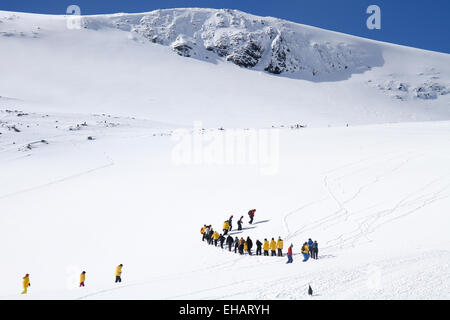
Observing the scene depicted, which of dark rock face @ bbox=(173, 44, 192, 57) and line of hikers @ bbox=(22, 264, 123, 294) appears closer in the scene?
line of hikers @ bbox=(22, 264, 123, 294)

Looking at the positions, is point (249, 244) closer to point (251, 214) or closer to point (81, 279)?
point (251, 214)

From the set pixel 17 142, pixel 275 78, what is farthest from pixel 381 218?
pixel 275 78

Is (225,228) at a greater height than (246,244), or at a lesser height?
greater

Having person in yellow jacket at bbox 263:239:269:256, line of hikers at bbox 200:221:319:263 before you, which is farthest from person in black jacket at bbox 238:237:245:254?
person in yellow jacket at bbox 263:239:269:256

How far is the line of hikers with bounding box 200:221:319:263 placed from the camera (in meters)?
14.0

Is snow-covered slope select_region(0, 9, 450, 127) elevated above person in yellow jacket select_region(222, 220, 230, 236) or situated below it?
above

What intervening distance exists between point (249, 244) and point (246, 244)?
0.40ft

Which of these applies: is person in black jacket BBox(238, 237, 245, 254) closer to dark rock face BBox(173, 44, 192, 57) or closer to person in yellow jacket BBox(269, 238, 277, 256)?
person in yellow jacket BBox(269, 238, 277, 256)

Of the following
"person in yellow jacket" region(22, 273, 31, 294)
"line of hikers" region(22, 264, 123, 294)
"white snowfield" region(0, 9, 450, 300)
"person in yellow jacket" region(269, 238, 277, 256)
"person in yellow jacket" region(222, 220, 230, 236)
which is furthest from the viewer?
"person in yellow jacket" region(222, 220, 230, 236)

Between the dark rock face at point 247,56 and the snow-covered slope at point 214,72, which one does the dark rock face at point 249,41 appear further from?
the snow-covered slope at point 214,72

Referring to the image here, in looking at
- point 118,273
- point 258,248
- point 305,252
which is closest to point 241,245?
point 258,248

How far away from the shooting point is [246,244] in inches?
608

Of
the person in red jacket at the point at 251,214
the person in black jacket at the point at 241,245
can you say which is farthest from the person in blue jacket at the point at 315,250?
the person in red jacket at the point at 251,214

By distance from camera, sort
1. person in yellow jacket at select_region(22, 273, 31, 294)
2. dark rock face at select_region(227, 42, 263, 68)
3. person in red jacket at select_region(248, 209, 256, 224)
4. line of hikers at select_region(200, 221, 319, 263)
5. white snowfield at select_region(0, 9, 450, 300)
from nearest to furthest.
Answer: white snowfield at select_region(0, 9, 450, 300) → person in yellow jacket at select_region(22, 273, 31, 294) → line of hikers at select_region(200, 221, 319, 263) → person in red jacket at select_region(248, 209, 256, 224) → dark rock face at select_region(227, 42, 263, 68)
